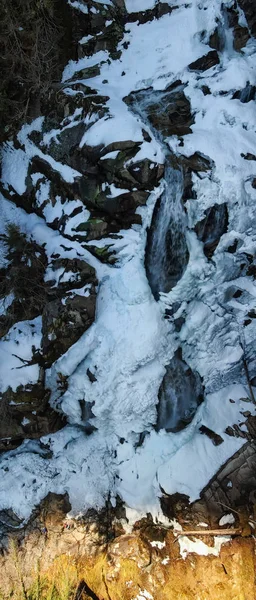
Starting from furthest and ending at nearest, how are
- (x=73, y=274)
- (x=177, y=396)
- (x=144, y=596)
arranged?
1. (x=177, y=396)
2. (x=73, y=274)
3. (x=144, y=596)

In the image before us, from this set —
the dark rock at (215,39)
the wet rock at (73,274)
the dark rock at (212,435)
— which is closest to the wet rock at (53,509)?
the dark rock at (212,435)

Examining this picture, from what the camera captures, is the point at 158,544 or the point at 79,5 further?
the point at 79,5

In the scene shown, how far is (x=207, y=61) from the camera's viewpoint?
219 inches

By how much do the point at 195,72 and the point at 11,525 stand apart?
7.34m

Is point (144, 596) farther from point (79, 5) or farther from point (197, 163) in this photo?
point (79, 5)

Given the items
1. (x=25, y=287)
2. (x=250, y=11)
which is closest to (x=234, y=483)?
(x=25, y=287)

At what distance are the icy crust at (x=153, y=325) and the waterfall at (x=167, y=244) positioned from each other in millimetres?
120

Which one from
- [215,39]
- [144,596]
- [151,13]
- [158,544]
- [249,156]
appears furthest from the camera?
[151,13]

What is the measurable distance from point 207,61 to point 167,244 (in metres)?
2.86

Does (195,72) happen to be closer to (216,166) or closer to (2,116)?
(216,166)

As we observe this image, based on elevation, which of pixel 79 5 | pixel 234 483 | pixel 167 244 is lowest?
pixel 234 483

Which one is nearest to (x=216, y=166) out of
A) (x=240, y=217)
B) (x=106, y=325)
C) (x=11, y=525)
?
(x=240, y=217)

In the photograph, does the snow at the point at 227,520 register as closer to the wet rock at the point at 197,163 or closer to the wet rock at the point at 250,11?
the wet rock at the point at 197,163

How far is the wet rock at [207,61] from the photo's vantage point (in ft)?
18.2
